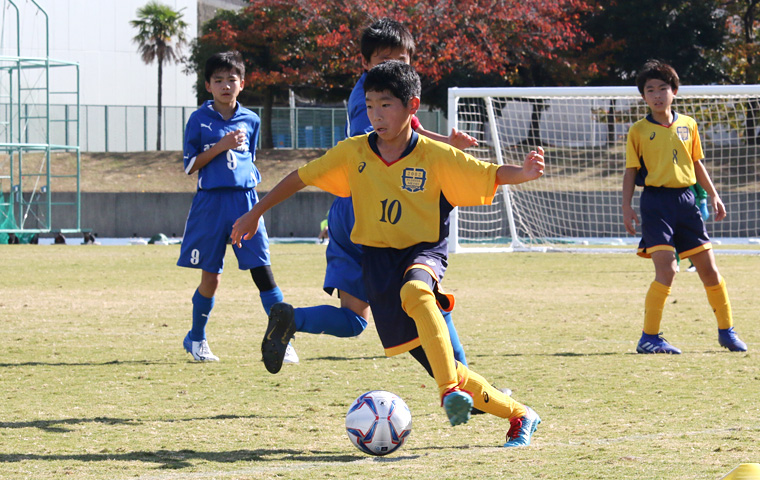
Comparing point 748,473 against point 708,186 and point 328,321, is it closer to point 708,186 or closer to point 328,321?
point 328,321

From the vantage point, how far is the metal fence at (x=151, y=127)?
3800 centimetres

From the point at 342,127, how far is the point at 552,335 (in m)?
31.8

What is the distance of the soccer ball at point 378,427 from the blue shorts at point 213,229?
2.44 m

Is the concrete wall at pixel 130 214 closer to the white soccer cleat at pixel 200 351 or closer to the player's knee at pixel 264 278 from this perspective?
the white soccer cleat at pixel 200 351

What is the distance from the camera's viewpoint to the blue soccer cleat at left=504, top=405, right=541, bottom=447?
12.3 feet

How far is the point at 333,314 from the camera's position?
4328 mm

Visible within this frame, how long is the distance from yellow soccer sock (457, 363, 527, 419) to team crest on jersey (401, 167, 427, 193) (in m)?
0.71

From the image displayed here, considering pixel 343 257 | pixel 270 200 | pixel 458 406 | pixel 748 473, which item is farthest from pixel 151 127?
pixel 748 473

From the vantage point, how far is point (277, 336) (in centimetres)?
398

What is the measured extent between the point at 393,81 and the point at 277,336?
1.11m

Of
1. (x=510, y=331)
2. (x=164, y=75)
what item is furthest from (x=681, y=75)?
(x=510, y=331)

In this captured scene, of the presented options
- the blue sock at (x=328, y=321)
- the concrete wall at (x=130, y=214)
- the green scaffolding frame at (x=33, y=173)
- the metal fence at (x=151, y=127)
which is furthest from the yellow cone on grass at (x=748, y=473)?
the metal fence at (x=151, y=127)

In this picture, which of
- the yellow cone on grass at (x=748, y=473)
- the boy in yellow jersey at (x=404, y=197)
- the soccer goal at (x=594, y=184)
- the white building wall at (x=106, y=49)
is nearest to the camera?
the yellow cone on grass at (x=748, y=473)

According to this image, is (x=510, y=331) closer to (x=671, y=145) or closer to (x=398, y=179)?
(x=671, y=145)
